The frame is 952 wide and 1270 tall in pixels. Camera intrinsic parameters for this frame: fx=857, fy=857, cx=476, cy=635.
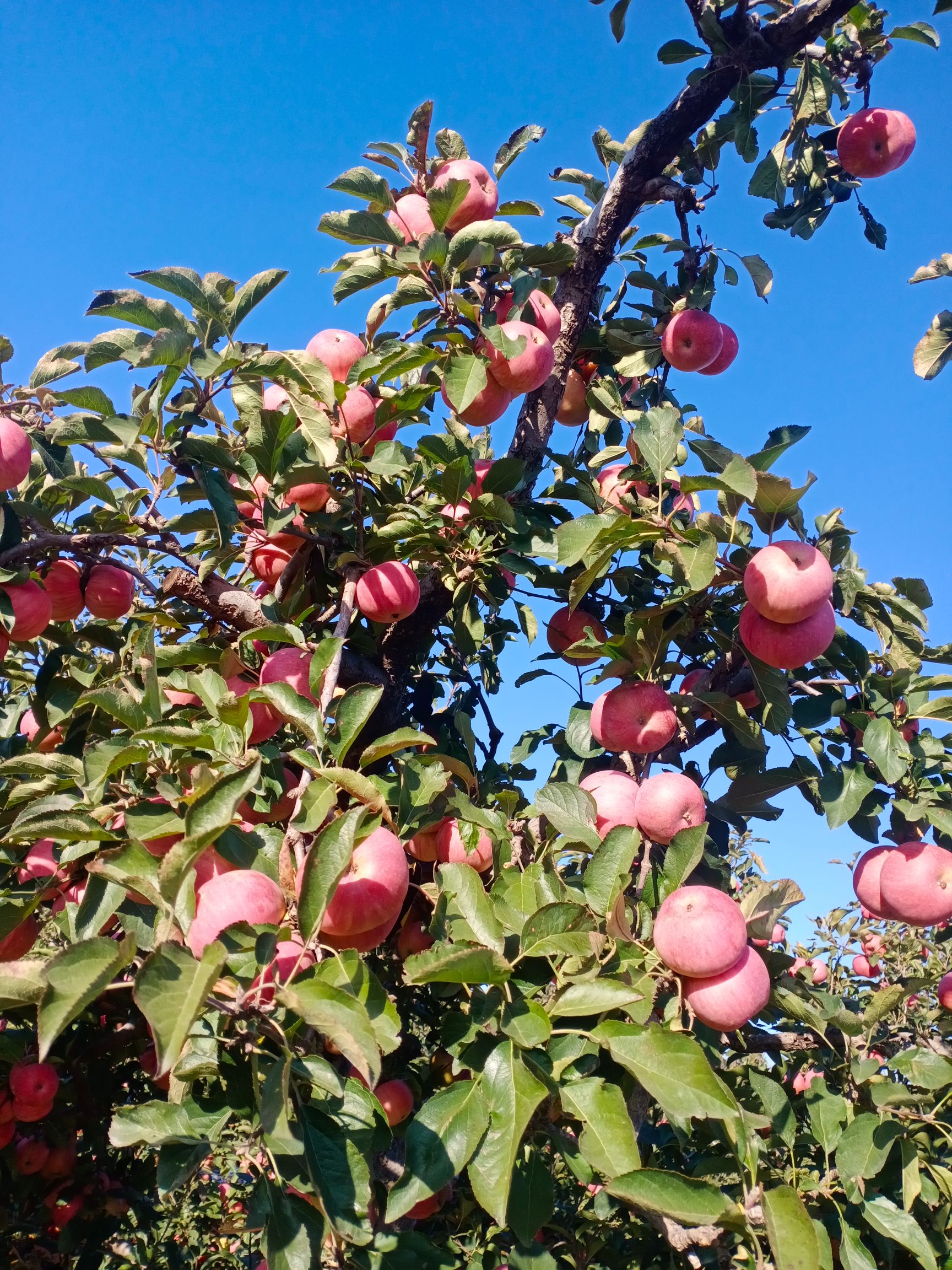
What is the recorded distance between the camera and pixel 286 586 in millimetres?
2051

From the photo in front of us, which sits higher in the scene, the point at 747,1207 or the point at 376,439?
the point at 376,439

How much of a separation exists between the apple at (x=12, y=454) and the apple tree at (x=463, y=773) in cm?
1

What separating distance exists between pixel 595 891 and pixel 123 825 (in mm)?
772

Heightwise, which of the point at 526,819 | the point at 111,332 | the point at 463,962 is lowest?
the point at 463,962

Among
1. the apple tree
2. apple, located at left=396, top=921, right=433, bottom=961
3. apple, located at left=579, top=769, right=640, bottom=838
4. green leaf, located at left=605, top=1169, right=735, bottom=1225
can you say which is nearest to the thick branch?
the apple tree

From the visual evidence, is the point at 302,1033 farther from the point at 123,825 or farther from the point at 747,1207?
the point at 747,1207

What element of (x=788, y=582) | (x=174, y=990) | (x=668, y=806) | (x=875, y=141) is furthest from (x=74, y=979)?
(x=875, y=141)

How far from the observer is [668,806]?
1714 millimetres

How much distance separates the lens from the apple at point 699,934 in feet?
4.46

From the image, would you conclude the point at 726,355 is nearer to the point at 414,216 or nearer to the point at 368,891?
the point at 414,216

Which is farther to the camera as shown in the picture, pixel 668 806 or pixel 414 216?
pixel 414 216

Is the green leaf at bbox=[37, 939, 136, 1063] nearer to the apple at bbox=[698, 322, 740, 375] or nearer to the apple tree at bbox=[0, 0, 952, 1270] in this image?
the apple tree at bbox=[0, 0, 952, 1270]

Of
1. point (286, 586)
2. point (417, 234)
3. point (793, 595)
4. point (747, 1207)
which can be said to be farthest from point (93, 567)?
point (747, 1207)

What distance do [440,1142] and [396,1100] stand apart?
64 cm
